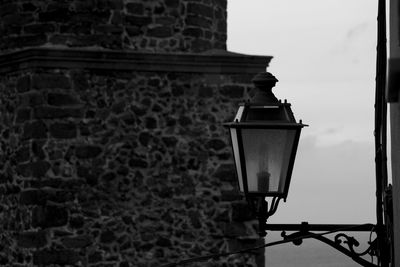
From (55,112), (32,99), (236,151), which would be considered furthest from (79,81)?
(236,151)

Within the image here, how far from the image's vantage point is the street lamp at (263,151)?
17.5ft

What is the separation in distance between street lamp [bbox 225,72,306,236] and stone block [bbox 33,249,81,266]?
6164mm

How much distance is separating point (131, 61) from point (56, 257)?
2.21 m

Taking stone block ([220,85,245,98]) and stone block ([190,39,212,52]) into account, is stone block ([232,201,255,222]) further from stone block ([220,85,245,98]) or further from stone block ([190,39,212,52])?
stone block ([190,39,212,52])

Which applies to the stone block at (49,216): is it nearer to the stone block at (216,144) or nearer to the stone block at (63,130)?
the stone block at (63,130)

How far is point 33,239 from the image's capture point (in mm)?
11422

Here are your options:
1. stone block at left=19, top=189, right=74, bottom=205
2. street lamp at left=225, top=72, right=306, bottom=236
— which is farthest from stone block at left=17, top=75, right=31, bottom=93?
street lamp at left=225, top=72, right=306, bottom=236

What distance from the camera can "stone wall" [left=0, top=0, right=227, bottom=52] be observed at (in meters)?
11.8

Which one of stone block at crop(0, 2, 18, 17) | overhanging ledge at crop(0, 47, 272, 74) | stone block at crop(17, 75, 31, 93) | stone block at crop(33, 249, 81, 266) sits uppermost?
stone block at crop(0, 2, 18, 17)

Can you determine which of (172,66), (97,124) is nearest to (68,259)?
(97,124)

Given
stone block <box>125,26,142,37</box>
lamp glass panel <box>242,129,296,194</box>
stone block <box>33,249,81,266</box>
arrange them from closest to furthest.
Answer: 1. lamp glass panel <box>242,129,296,194</box>
2. stone block <box>33,249,81,266</box>
3. stone block <box>125,26,142,37</box>

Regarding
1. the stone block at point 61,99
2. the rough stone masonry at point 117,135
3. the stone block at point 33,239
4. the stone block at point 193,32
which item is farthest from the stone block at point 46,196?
the stone block at point 193,32

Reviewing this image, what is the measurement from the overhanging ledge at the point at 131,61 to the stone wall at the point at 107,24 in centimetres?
13

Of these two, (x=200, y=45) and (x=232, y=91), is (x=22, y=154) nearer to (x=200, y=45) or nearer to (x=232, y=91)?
(x=200, y=45)
